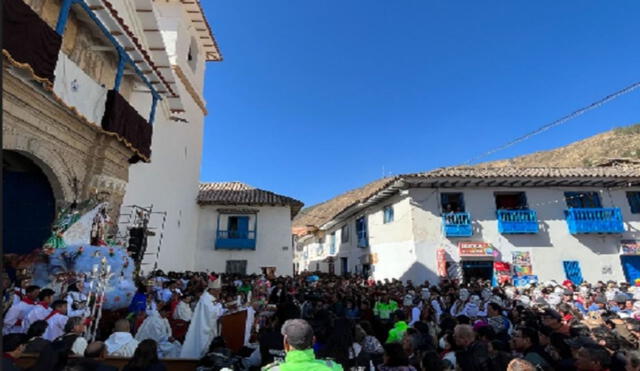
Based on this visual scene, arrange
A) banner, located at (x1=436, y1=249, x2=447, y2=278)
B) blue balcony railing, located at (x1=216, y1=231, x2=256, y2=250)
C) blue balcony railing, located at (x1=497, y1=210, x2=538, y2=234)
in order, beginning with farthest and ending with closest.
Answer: blue balcony railing, located at (x1=216, y1=231, x2=256, y2=250)
blue balcony railing, located at (x1=497, y1=210, x2=538, y2=234)
banner, located at (x1=436, y1=249, x2=447, y2=278)

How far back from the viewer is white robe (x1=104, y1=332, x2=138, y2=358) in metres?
4.58

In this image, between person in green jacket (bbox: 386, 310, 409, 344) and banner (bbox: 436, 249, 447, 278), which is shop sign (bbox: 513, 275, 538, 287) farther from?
person in green jacket (bbox: 386, 310, 409, 344)

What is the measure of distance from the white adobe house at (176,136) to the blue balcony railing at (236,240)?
1.46 metres

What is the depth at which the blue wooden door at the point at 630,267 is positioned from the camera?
1489cm

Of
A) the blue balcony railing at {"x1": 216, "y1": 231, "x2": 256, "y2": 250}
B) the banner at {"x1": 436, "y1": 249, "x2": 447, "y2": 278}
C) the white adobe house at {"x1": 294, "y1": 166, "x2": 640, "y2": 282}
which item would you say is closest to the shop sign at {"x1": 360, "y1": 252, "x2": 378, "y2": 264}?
the white adobe house at {"x1": 294, "y1": 166, "x2": 640, "y2": 282}

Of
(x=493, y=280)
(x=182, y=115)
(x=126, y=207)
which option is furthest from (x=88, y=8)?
(x=493, y=280)

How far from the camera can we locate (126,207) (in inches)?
409

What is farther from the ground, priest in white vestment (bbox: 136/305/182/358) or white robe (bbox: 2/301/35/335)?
white robe (bbox: 2/301/35/335)

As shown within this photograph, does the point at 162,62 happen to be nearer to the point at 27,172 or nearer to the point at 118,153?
the point at 118,153

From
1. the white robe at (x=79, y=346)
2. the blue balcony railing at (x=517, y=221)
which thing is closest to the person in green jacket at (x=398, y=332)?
the white robe at (x=79, y=346)

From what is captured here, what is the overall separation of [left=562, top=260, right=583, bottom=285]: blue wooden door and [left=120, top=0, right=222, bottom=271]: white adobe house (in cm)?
1748

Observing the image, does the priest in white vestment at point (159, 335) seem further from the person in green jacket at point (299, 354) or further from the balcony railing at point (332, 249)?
the balcony railing at point (332, 249)

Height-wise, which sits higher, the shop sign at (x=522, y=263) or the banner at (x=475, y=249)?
the banner at (x=475, y=249)

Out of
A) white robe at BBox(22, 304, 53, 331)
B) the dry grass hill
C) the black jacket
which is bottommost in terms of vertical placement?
the black jacket
